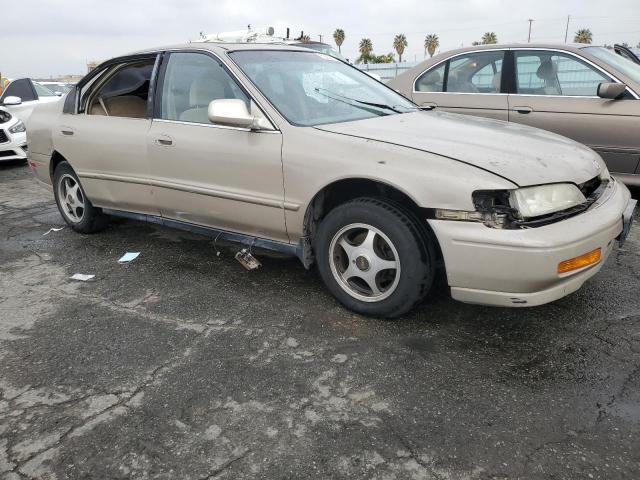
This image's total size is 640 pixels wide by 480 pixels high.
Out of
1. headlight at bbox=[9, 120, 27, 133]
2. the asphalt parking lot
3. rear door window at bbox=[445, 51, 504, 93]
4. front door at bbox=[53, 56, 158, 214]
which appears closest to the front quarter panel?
the asphalt parking lot

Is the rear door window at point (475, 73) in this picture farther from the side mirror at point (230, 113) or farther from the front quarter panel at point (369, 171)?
the side mirror at point (230, 113)

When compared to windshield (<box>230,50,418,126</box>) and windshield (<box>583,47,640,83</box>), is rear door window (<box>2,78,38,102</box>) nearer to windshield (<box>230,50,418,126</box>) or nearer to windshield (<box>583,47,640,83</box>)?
windshield (<box>230,50,418,126</box>)

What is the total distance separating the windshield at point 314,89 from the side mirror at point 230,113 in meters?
0.21

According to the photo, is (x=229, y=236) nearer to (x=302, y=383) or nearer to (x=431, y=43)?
(x=302, y=383)

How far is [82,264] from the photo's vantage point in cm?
420

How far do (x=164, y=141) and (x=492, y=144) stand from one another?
2.19 m

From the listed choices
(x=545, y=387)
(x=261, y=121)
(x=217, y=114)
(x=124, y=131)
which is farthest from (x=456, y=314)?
(x=124, y=131)

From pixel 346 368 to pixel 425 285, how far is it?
62 centimetres

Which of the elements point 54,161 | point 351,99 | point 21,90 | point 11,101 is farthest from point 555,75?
point 21,90

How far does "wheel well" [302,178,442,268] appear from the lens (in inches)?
111

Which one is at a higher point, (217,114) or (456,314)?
(217,114)

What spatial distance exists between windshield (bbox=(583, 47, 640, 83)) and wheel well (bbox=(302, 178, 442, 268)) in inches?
131

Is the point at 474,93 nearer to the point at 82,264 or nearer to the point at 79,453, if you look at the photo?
the point at 82,264

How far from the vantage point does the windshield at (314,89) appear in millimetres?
3342
